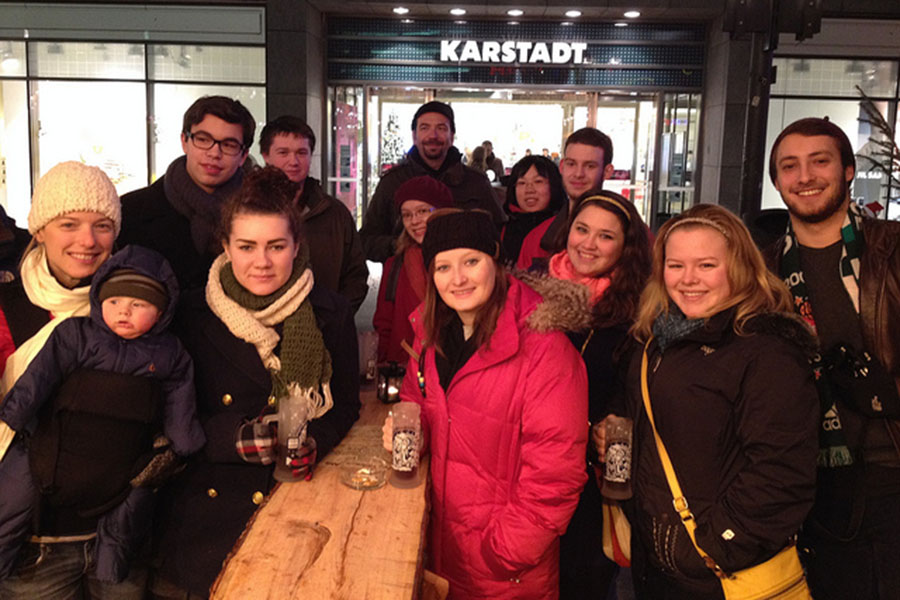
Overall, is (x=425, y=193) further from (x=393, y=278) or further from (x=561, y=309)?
(x=561, y=309)

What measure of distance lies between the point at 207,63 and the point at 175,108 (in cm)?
99

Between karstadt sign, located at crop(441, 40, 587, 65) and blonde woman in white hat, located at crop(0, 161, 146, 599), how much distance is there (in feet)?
35.0

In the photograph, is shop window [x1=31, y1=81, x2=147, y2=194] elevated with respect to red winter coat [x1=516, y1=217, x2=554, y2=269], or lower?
elevated

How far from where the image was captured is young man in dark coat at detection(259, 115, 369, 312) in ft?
15.3

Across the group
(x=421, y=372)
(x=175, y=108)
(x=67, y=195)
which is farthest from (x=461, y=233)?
(x=175, y=108)

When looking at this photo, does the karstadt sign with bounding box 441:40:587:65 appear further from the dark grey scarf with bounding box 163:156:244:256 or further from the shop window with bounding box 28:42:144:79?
the dark grey scarf with bounding box 163:156:244:256

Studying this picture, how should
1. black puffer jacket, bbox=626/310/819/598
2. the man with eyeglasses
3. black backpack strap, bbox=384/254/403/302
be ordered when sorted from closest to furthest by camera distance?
black puffer jacket, bbox=626/310/819/598 < the man with eyeglasses < black backpack strap, bbox=384/254/403/302

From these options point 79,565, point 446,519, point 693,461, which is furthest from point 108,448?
point 693,461

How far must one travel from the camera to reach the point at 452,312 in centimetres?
282

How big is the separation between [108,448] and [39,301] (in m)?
0.60

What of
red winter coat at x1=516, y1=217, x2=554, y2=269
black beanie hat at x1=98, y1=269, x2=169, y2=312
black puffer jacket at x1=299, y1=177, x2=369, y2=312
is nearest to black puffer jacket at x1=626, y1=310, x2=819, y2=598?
black beanie hat at x1=98, y1=269, x2=169, y2=312

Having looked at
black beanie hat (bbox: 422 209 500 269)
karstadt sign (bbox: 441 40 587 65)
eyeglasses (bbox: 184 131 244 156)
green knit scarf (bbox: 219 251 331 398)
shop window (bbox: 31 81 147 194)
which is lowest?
green knit scarf (bbox: 219 251 331 398)

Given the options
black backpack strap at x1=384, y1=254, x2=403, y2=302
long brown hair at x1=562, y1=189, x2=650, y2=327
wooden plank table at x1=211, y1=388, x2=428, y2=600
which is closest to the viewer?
wooden plank table at x1=211, y1=388, x2=428, y2=600

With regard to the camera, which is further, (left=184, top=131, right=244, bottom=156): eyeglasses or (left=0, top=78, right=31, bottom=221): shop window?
(left=0, top=78, right=31, bottom=221): shop window
